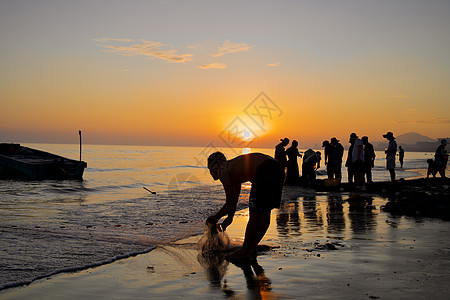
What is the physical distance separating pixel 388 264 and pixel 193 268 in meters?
2.51

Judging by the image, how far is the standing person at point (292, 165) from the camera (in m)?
20.4

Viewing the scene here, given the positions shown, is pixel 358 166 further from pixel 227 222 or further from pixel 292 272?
pixel 292 272

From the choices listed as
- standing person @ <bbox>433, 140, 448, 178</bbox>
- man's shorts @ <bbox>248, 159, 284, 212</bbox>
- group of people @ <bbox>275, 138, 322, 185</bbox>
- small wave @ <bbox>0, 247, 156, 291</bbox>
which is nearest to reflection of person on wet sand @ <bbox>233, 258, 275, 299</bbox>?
man's shorts @ <bbox>248, 159, 284, 212</bbox>

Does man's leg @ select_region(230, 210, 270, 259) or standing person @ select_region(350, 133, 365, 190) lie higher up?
standing person @ select_region(350, 133, 365, 190)

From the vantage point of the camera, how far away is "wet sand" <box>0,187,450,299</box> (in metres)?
4.33

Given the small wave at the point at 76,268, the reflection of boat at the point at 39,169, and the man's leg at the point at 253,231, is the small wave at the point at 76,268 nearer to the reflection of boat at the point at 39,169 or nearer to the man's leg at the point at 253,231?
the man's leg at the point at 253,231

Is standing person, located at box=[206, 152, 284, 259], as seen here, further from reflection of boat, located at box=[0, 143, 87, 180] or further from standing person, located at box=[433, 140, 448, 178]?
reflection of boat, located at box=[0, 143, 87, 180]

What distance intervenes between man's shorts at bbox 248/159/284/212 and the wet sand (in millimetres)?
757

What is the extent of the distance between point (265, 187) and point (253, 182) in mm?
189

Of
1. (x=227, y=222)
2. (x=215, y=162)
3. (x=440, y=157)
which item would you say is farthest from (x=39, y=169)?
(x=215, y=162)

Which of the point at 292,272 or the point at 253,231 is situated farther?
the point at 253,231

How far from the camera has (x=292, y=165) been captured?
21047mm

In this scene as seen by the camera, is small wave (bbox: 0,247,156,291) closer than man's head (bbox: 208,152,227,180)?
Yes

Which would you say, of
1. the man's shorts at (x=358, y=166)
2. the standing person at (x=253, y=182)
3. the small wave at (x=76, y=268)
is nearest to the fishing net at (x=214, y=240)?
the standing person at (x=253, y=182)
